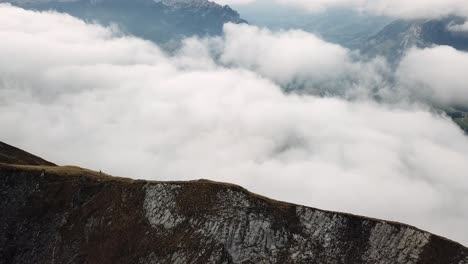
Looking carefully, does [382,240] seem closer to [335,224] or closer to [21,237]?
[335,224]

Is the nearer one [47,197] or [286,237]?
[286,237]

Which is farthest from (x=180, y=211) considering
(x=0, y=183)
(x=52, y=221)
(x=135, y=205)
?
(x=0, y=183)

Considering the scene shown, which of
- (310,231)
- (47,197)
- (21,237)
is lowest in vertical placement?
(21,237)

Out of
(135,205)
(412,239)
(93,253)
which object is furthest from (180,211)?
(412,239)

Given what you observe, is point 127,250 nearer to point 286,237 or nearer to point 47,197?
point 47,197

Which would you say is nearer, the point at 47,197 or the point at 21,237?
the point at 21,237

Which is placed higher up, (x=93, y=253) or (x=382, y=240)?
(x=382, y=240)
